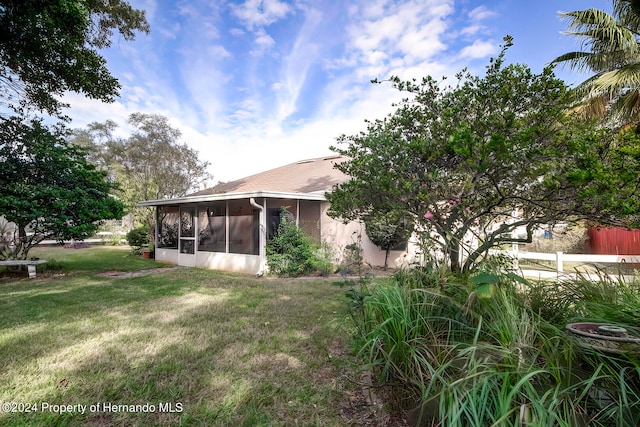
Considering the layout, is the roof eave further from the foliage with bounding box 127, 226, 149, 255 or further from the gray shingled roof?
the foliage with bounding box 127, 226, 149, 255

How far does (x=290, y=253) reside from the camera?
928 cm

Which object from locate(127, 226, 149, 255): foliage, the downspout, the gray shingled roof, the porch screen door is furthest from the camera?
locate(127, 226, 149, 255): foliage

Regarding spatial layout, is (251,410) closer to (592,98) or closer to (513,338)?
(513,338)

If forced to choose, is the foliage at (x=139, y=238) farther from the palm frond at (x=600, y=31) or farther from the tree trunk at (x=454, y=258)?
the palm frond at (x=600, y=31)

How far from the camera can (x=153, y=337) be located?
388 centimetres

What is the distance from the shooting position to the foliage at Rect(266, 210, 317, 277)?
9.09m

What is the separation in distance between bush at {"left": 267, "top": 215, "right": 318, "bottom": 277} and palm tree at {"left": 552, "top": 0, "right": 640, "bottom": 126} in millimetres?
9159

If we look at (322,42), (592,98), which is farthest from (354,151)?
(592,98)

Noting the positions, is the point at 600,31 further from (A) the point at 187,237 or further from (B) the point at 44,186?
(B) the point at 44,186

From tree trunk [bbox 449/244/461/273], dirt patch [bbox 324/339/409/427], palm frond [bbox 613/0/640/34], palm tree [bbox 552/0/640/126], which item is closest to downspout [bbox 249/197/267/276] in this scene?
dirt patch [bbox 324/339/409/427]

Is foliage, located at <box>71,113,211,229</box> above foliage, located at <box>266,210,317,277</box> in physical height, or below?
above

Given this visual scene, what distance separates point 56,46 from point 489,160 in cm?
992

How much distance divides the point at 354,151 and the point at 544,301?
8.32ft

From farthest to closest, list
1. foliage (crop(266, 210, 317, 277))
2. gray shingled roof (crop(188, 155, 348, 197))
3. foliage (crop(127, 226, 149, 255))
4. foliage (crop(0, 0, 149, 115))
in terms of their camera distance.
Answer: foliage (crop(127, 226, 149, 255)) < gray shingled roof (crop(188, 155, 348, 197)) < foliage (crop(266, 210, 317, 277)) < foliage (crop(0, 0, 149, 115))
